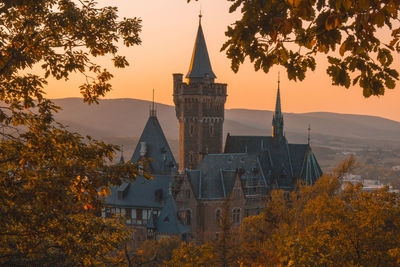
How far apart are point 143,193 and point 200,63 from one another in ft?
68.1

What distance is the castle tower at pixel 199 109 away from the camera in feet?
240

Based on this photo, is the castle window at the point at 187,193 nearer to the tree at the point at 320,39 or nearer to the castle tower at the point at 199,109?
the castle tower at the point at 199,109

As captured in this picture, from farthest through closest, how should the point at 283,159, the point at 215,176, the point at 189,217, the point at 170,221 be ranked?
the point at 283,159 < the point at 215,176 < the point at 189,217 < the point at 170,221

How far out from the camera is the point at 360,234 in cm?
2130

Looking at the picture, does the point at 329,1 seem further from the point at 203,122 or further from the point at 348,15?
the point at 203,122

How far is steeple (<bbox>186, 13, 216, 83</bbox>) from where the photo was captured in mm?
73875

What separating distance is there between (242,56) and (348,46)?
5.72 feet

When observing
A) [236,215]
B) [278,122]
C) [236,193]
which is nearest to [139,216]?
[236,215]

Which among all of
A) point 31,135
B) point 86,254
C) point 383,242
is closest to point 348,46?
point 31,135

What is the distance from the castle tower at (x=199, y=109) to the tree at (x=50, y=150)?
190 feet

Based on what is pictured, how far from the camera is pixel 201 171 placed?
60938 millimetres

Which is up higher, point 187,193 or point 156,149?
point 156,149

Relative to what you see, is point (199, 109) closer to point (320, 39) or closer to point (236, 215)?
point (236, 215)

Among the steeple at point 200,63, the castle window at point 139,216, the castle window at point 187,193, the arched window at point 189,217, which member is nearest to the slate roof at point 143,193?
the castle window at point 139,216
